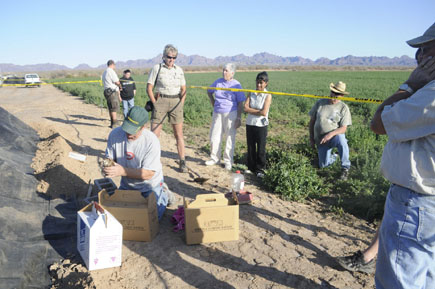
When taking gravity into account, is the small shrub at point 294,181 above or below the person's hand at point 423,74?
below

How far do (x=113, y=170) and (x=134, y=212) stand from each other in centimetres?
49

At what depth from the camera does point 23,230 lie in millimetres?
3170

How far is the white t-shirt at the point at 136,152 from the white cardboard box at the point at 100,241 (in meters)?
0.79

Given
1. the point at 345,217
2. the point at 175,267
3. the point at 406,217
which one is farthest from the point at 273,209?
the point at 406,217

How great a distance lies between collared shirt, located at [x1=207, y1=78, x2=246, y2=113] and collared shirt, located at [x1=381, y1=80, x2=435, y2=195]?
404cm

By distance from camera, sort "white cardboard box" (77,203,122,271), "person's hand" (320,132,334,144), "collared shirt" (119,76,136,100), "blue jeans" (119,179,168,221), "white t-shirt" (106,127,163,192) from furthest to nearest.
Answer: "collared shirt" (119,76,136,100) → "person's hand" (320,132,334,144) → "blue jeans" (119,179,168,221) → "white t-shirt" (106,127,163,192) → "white cardboard box" (77,203,122,271)

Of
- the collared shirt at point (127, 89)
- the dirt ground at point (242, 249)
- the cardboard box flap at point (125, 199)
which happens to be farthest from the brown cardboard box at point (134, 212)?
the collared shirt at point (127, 89)

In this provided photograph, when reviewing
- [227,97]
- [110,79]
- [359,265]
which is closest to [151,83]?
[227,97]

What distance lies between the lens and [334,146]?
566 cm

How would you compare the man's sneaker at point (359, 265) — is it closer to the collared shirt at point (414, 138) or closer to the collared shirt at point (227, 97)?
the collared shirt at point (414, 138)

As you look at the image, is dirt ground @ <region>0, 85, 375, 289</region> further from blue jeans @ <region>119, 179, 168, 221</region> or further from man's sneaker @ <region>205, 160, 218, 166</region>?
man's sneaker @ <region>205, 160, 218, 166</region>

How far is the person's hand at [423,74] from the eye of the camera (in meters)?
1.75

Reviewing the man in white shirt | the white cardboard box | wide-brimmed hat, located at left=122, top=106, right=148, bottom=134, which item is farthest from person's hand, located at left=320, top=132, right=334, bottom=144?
the man in white shirt

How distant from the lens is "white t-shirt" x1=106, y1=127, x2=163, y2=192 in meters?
3.61
